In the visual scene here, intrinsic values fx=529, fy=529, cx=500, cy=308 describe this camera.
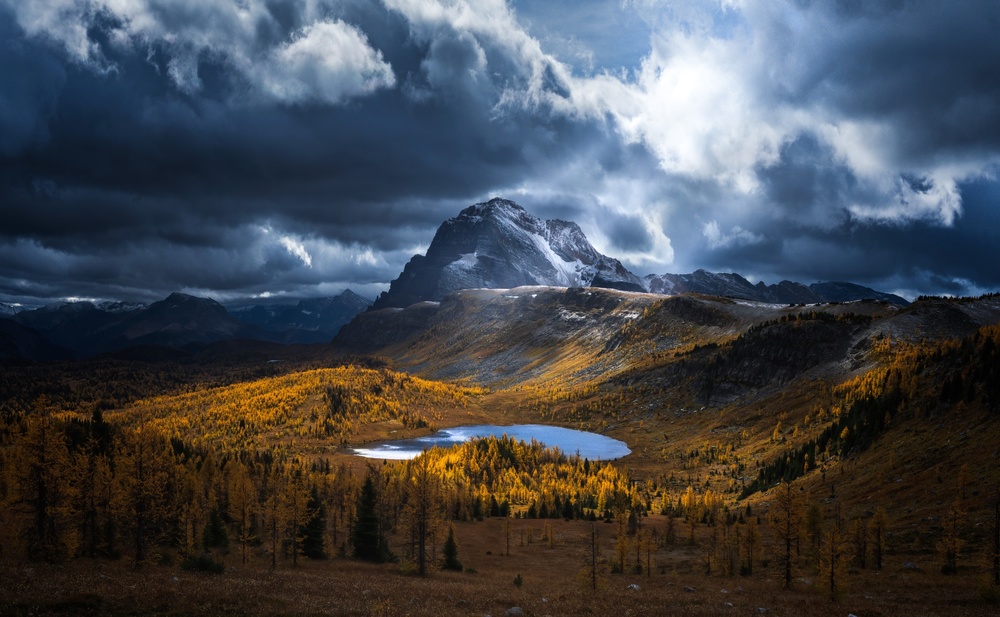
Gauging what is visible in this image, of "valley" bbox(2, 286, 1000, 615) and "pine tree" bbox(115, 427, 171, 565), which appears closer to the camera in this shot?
"valley" bbox(2, 286, 1000, 615)

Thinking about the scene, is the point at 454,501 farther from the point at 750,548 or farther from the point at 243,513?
the point at 750,548

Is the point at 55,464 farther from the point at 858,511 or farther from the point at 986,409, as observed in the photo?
the point at 986,409

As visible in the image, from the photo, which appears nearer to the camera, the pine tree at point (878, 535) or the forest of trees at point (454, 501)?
the forest of trees at point (454, 501)

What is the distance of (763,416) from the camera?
192 metres

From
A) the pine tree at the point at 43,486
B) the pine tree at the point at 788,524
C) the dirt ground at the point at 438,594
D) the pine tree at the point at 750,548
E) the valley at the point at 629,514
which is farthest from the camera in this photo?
the pine tree at the point at 750,548

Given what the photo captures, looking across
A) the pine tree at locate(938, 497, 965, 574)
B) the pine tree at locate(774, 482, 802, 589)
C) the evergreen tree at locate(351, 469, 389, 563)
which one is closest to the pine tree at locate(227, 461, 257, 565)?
the evergreen tree at locate(351, 469, 389, 563)

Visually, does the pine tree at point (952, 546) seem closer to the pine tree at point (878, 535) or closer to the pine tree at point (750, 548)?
the pine tree at point (878, 535)

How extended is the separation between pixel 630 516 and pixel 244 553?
81.5 m

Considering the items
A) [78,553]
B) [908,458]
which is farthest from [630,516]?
[78,553]

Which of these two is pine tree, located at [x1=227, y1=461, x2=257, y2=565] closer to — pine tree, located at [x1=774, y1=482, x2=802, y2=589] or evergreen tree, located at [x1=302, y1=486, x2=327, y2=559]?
evergreen tree, located at [x1=302, y1=486, x2=327, y2=559]

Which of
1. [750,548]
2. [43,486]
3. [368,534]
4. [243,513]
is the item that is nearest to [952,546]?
[750,548]

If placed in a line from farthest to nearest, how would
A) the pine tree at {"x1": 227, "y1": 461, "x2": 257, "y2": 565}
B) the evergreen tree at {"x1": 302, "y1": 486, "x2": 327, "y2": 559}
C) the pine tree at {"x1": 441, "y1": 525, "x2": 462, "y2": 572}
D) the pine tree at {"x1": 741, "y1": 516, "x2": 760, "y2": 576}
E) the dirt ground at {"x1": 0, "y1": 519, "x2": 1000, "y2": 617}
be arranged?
the evergreen tree at {"x1": 302, "y1": 486, "x2": 327, "y2": 559}, the pine tree at {"x1": 441, "y1": 525, "x2": 462, "y2": 572}, the pine tree at {"x1": 227, "y1": 461, "x2": 257, "y2": 565}, the pine tree at {"x1": 741, "y1": 516, "x2": 760, "y2": 576}, the dirt ground at {"x1": 0, "y1": 519, "x2": 1000, "y2": 617}

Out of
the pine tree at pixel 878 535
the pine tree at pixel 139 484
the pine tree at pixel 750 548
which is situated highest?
the pine tree at pixel 139 484

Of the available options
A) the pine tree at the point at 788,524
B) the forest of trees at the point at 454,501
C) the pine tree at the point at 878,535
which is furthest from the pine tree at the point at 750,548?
the pine tree at the point at 878,535
